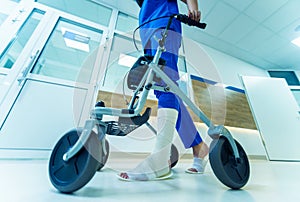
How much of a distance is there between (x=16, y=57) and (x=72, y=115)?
843mm

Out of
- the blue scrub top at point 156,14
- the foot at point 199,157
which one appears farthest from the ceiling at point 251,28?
the foot at point 199,157

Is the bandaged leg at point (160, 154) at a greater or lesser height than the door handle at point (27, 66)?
lesser

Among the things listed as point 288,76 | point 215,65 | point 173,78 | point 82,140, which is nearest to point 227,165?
point 173,78

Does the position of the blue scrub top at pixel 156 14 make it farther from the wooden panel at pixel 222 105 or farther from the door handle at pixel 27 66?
the wooden panel at pixel 222 105

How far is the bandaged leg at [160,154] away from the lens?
63 centimetres

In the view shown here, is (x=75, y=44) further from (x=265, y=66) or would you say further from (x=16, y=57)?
(x=265, y=66)

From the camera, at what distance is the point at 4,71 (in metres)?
1.29

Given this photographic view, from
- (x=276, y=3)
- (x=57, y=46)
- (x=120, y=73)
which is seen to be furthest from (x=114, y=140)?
(x=276, y=3)

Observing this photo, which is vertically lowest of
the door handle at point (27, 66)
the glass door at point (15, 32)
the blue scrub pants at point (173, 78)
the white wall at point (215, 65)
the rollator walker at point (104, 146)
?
the rollator walker at point (104, 146)

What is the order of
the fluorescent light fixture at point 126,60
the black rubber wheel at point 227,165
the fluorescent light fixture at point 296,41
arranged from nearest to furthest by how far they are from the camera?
the black rubber wheel at point 227,165, the fluorescent light fixture at point 126,60, the fluorescent light fixture at point 296,41

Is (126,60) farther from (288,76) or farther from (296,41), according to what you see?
(288,76)

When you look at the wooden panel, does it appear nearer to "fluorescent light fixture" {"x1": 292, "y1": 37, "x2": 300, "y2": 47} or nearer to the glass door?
"fluorescent light fixture" {"x1": 292, "y1": 37, "x2": 300, "y2": 47}

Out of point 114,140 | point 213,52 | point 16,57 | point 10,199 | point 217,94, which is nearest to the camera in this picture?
point 10,199

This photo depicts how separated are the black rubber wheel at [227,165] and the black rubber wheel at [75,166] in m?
0.47
